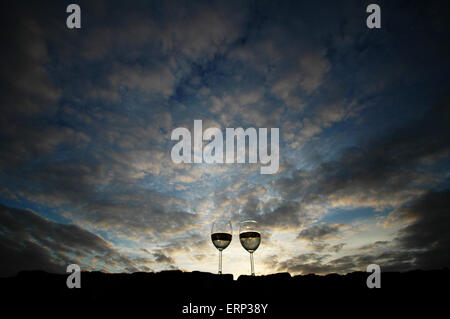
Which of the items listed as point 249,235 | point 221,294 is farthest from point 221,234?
point 221,294

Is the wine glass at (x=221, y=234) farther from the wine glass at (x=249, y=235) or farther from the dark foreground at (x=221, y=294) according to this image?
the dark foreground at (x=221, y=294)

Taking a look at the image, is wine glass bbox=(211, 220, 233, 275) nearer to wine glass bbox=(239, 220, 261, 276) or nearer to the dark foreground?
wine glass bbox=(239, 220, 261, 276)

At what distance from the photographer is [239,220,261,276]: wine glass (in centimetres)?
315

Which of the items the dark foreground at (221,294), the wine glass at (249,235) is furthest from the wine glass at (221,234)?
the dark foreground at (221,294)

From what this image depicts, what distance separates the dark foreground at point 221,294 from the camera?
1.76 metres

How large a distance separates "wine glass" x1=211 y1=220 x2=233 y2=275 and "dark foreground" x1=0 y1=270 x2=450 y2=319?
46.9 inches

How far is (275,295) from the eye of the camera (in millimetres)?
1901

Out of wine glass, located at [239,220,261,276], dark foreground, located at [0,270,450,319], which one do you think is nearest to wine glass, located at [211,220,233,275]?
wine glass, located at [239,220,261,276]

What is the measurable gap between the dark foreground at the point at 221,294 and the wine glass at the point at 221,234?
119 centimetres

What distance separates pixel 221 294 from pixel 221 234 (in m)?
1.29
